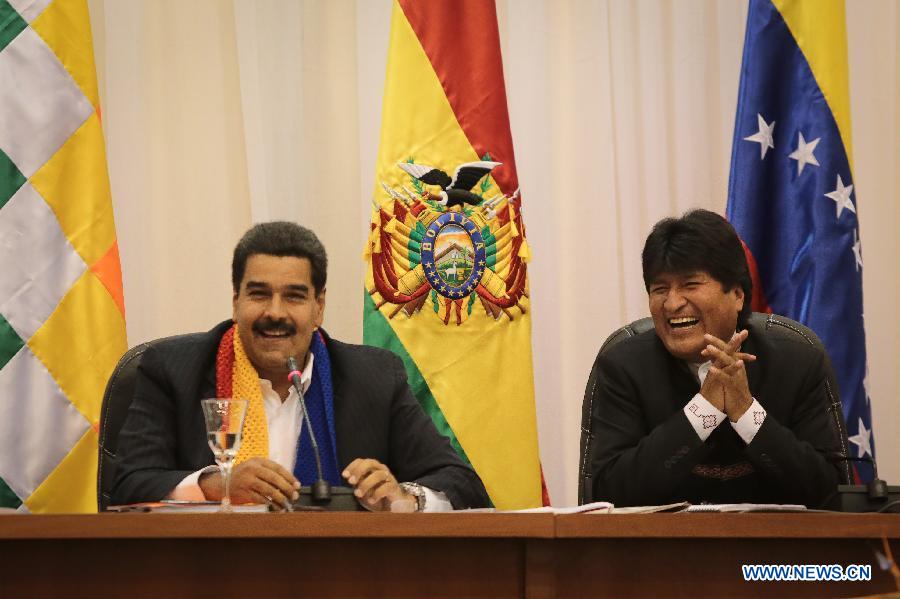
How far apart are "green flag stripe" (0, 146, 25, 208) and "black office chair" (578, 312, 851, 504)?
5.09ft

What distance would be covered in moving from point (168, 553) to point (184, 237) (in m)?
2.37

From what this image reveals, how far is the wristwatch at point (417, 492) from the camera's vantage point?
2.14m

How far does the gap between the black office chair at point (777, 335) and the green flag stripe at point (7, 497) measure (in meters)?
1.40

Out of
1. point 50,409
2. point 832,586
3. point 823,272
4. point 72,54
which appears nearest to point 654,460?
point 832,586

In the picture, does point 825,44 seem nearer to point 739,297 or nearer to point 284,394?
point 739,297

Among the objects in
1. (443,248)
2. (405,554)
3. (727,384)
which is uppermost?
(443,248)

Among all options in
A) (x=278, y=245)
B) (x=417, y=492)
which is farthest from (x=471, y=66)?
(x=417, y=492)

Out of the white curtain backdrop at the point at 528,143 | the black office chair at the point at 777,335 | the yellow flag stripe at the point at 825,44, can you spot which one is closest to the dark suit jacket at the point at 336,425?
the black office chair at the point at 777,335

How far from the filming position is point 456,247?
9.70ft

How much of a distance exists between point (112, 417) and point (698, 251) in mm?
1379

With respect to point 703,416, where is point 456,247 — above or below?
above

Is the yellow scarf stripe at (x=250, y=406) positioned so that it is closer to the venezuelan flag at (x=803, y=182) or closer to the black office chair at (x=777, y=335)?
the black office chair at (x=777, y=335)

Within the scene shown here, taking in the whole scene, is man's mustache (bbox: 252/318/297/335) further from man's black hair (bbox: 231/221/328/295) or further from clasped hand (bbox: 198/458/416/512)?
clasped hand (bbox: 198/458/416/512)

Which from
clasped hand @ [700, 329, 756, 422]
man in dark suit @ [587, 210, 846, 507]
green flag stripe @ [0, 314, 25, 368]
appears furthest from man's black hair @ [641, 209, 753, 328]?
green flag stripe @ [0, 314, 25, 368]
